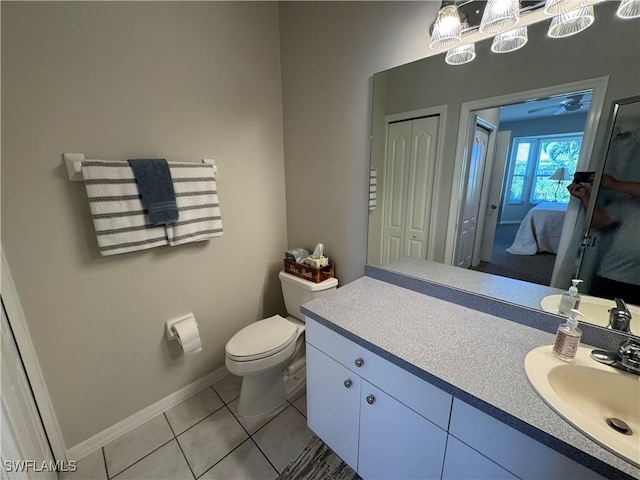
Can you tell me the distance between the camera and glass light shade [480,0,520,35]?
2.88 feet

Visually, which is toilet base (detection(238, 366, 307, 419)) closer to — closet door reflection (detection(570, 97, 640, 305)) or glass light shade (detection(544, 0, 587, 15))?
closet door reflection (detection(570, 97, 640, 305))

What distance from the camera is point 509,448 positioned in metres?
0.65

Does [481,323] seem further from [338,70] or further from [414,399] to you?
[338,70]

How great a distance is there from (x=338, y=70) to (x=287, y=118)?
49 cm

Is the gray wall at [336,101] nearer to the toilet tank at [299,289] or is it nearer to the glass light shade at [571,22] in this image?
the toilet tank at [299,289]

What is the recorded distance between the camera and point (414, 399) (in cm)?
82

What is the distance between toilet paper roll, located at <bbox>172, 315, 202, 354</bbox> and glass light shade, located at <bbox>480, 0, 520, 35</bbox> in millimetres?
1931

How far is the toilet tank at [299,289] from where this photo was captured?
1633 mm

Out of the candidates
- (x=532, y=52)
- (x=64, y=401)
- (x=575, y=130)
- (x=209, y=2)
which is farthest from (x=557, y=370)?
(x=209, y=2)

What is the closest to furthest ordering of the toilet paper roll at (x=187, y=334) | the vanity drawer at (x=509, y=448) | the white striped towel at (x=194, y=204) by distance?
the vanity drawer at (x=509, y=448) → the white striped towel at (x=194, y=204) → the toilet paper roll at (x=187, y=334)

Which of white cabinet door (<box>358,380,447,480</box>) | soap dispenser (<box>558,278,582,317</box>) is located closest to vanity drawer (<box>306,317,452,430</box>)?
white cabinet door (<box>358,380,447,480</box>)

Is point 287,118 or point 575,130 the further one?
point 287,118

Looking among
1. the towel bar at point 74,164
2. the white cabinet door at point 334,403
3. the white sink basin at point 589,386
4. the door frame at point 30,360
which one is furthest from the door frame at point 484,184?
the door frame at point 30,360

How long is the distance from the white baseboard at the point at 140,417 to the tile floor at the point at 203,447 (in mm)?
28
